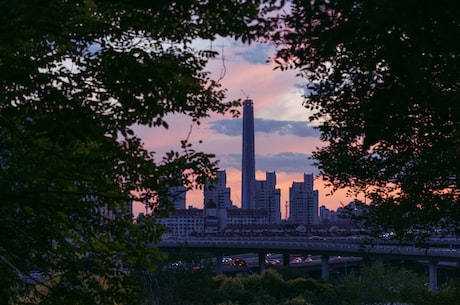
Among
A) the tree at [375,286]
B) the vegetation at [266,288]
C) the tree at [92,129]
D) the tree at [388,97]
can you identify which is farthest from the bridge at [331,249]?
the tree at [92,129]

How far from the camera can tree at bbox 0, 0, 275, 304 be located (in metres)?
8.14

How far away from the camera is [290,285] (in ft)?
234

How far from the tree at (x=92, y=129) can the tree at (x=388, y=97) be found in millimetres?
1352

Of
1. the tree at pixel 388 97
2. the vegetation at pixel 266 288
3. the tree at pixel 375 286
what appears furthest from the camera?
the tree at pixel 375 286

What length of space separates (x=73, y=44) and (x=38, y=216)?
2503 mm

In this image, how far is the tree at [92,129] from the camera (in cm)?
814

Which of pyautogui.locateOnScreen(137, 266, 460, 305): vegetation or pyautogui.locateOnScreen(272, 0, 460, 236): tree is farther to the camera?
pyautogui.locateOnScreen(137, 266, 460, 305): vegetation

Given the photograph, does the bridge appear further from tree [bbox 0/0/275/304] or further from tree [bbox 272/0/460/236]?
tree [bbox 0/0/275/304]

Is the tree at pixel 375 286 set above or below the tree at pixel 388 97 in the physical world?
below

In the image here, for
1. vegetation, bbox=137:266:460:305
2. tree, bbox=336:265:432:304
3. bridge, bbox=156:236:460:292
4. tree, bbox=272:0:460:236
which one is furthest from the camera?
bridge, bbox=156:236:460:292

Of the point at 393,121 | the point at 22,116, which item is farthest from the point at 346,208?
the point at 22,116

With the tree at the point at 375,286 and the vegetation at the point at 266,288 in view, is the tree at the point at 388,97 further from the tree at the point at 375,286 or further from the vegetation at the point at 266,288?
the tree at the point at 375,286

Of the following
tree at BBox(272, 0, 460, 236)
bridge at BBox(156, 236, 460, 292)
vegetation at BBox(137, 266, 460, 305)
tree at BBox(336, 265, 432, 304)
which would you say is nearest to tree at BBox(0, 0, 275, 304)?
tree at BBox(272, 0, 460, 236)

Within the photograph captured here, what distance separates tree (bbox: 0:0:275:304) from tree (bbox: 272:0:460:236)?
1352 millimetres
